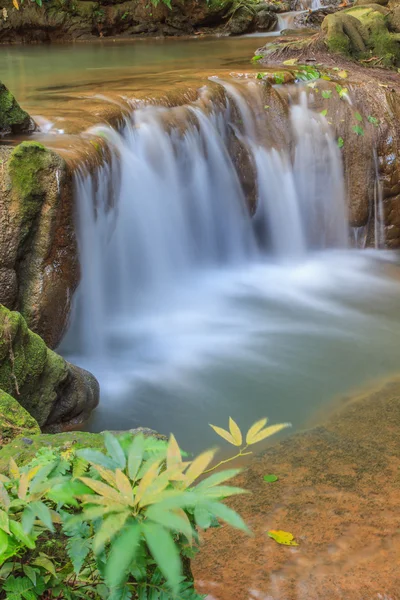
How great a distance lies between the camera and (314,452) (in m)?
3.59

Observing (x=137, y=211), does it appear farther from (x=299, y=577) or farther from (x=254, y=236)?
(x=299, y=577)

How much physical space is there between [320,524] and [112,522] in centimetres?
190

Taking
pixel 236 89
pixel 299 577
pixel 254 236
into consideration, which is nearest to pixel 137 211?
pixel 254 236

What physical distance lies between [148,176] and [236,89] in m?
2.02

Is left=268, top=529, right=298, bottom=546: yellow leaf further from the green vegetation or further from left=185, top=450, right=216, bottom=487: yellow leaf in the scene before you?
left=185, top=450, right=216, bottom=487: yellow leaf

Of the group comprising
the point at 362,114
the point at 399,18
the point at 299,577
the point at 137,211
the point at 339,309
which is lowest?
the point at 339,309

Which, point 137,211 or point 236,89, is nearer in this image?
point 137,211

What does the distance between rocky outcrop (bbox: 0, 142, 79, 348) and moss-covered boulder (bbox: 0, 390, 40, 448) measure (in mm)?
1452

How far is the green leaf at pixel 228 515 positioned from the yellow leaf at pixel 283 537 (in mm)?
1633

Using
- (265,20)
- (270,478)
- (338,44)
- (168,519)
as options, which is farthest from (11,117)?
(265,20)

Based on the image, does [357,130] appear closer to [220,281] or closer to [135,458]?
[220,281]

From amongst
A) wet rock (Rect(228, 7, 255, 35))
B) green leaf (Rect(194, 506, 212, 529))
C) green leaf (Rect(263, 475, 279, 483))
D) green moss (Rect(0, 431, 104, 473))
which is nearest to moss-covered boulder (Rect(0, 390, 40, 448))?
green moss (Rect(0, 431, 104, 473))

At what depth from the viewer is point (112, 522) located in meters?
1.23

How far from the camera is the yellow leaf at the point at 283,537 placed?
2767 mm
